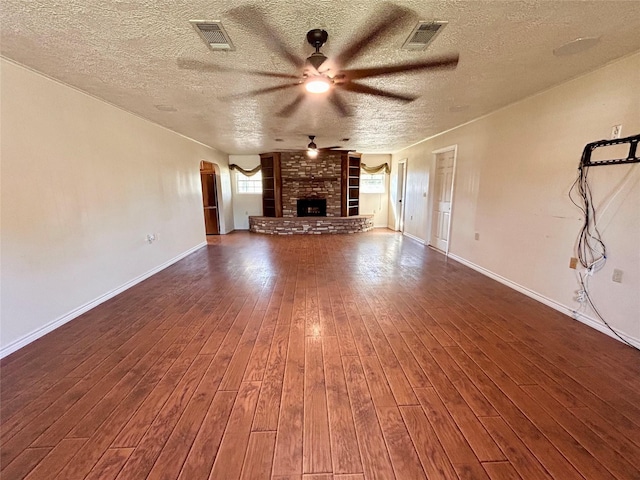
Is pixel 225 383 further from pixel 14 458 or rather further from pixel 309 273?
pixel 309 273

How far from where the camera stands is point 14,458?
1358 mm

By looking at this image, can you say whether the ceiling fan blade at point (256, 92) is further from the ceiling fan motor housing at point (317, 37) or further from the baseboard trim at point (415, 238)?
the baseboard trim at point (415, 238)

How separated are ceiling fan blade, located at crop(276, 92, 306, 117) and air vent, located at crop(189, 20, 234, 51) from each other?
1.21 metres

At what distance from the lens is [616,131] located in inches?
94.2

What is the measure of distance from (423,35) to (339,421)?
8.51ft

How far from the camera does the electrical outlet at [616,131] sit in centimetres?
237

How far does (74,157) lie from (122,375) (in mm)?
2326

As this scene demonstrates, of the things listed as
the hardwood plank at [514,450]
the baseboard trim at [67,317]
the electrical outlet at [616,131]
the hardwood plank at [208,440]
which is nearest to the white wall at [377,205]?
the baseboard trim at [67,317]

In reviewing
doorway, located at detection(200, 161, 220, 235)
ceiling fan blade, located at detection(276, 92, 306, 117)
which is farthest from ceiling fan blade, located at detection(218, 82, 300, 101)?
doorway, located at detection(200, 161, 220, 235)

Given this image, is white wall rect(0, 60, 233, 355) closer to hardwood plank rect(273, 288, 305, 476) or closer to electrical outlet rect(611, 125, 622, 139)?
hardwood plank rect(273, 288, 305, 476)

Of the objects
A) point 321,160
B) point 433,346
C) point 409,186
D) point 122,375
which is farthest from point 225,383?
point 321,160

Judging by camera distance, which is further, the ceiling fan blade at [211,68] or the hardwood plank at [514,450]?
the ceiling fan blade at [211,68]

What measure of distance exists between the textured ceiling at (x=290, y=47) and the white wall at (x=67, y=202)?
293 mm

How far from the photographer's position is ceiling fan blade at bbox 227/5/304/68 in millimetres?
1687
